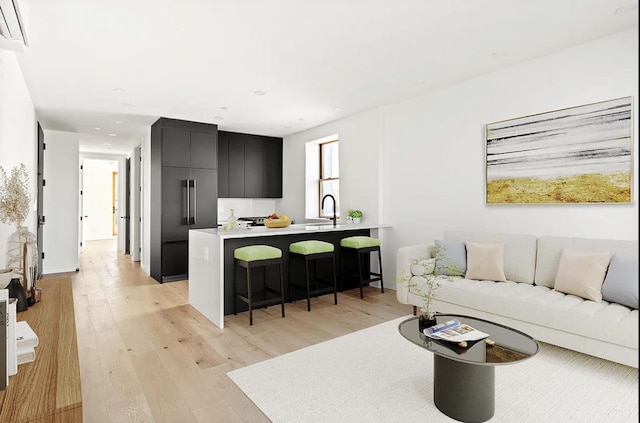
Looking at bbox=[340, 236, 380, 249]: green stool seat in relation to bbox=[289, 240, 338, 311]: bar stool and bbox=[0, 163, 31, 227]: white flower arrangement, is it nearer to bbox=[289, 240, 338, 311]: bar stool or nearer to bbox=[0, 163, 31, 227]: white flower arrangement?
bbox=[289, 240, 338, 311]: bar stool

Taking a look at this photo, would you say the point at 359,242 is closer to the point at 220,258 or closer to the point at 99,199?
the point at 220,258

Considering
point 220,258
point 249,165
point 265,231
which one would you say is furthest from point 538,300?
point 249,165

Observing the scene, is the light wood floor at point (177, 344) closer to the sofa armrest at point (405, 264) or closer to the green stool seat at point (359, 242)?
the sofa armrest at point (405, 264)

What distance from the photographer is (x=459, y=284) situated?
3.43m

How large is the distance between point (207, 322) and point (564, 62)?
163 inches

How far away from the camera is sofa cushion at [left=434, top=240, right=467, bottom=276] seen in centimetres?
367

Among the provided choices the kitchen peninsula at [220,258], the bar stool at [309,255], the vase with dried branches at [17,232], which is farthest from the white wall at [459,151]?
the vase with dried branches at [17,232]

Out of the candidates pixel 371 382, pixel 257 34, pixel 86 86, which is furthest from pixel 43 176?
pixel 371 382

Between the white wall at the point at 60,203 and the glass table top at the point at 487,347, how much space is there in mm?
6317

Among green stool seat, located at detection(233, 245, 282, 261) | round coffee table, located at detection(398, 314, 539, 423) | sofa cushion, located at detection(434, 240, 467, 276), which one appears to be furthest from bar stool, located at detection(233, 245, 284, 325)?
round coffee table, located at detection(398, 314, 539, 423)

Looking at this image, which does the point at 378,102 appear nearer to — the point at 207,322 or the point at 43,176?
the point at 207,322

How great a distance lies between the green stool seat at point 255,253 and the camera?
3732 mm

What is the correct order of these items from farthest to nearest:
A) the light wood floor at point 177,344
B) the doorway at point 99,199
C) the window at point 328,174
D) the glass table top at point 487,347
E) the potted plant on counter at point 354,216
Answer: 1. the doorway at point 99,199
2. the window at point 328,174
3. the potted plant on counter at point 354,216
4. the light wood floor at point 177,344
5. the glass table top at point 487,347

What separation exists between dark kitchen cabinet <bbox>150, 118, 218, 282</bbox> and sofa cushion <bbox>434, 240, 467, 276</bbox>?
3.82 metres
